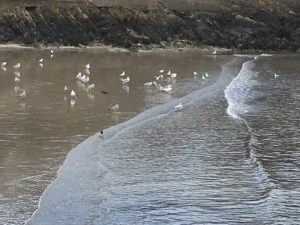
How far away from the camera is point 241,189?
9844 mm

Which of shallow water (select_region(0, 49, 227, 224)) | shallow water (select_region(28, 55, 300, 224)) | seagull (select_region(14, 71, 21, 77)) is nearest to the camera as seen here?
shallow water (select_region(28, 55, 300, 224))

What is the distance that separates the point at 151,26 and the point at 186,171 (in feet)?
95.0

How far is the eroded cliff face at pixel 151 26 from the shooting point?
1483 inches

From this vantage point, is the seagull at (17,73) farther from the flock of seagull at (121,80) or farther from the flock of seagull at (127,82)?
the flock of seagull at (127,82)

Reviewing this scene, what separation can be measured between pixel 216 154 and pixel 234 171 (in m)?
1.31

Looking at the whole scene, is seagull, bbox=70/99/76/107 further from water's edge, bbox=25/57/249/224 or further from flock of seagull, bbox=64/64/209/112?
water's edge, bbox=25/57/249/224

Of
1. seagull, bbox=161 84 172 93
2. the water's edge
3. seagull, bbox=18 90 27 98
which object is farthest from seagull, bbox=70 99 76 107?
A: seagull, bbox=161 84 172 93

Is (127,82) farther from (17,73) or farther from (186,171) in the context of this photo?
(186,171)

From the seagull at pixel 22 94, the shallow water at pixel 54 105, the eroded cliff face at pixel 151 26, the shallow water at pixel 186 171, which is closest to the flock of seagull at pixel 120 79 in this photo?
the seagull at pixel 22 94

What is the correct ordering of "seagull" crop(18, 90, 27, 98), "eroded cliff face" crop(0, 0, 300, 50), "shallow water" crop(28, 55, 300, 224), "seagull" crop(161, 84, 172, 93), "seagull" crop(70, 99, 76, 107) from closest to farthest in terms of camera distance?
"shallow water" crop(28, 55, 300, 224), "seagull" crop(70, 99, 76, 107), "seagull" crop(18, 90, 27, 98), "seagull" crop(161, 84, 172, 93), "eroded cliff face" crop(0, 0, 300, 50)

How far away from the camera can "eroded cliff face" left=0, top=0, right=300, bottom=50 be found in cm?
3766

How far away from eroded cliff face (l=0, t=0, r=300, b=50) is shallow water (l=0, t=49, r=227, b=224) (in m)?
5.21

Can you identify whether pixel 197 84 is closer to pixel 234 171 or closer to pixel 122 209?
pixel 234 171

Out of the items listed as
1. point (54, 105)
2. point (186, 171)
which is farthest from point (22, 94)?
point (186, 171)
